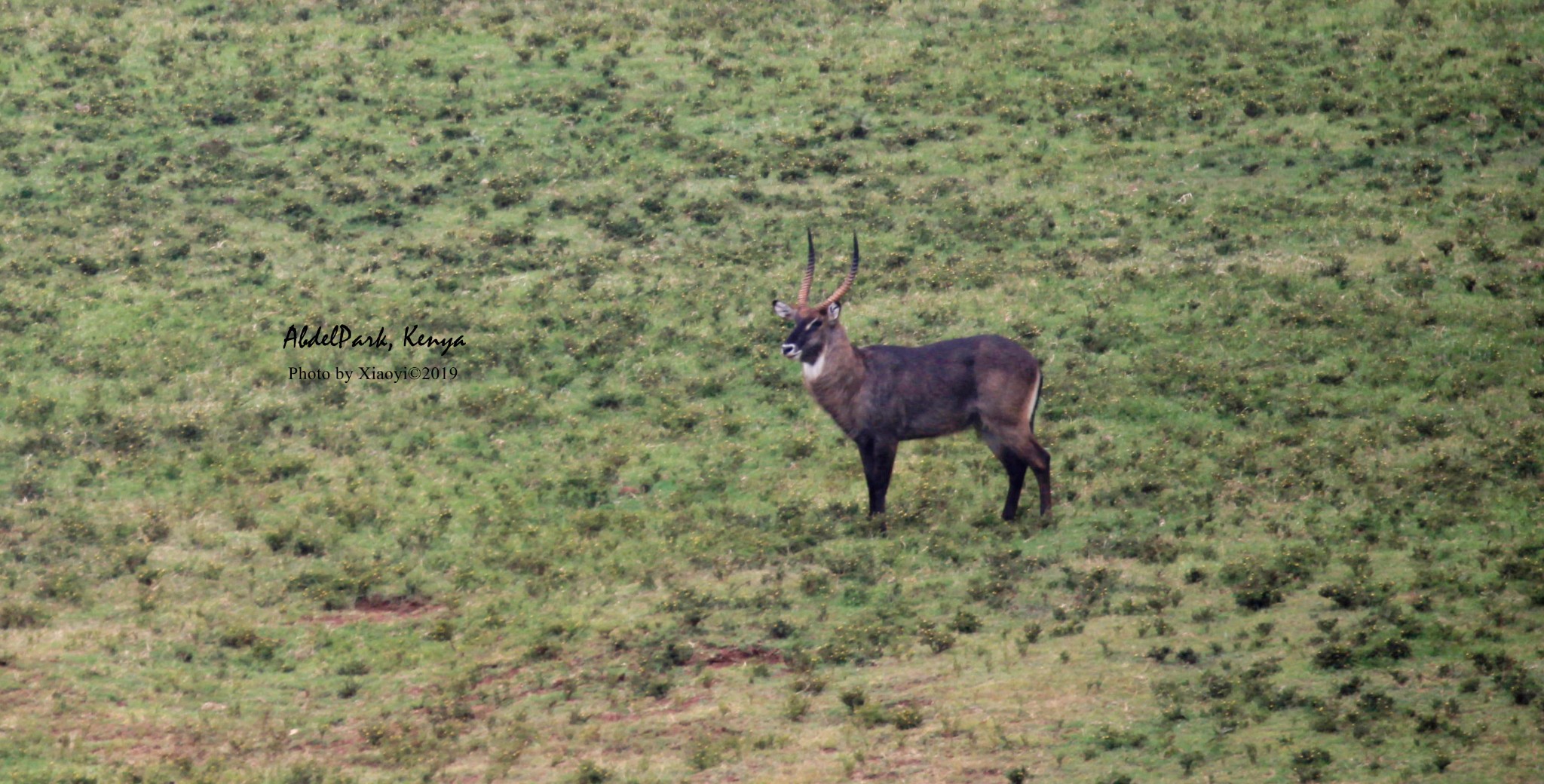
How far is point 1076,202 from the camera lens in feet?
113

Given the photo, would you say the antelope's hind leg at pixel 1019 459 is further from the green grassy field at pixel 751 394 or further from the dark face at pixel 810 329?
the dark face at pixel 810 329

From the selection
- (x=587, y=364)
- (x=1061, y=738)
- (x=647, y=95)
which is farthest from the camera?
(x=647, y=95)

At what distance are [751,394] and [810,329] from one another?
5.22 metres

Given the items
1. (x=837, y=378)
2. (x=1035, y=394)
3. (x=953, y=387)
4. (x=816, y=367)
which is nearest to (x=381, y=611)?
(x=816, y=367)

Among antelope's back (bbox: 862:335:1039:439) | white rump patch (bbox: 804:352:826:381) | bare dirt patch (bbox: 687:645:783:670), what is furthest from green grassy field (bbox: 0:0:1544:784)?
white rump patch (bbox: 804:352:826:381)

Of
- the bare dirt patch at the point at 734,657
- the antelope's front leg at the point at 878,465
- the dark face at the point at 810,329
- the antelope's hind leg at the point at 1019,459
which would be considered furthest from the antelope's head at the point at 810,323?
the bare dirt patch at the point at 734,657

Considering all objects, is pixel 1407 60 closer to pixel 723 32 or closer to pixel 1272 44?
pixel 1272 44

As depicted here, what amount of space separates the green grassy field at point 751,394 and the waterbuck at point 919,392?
97 cm

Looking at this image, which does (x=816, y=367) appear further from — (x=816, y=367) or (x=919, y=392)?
(x=919, y=392)

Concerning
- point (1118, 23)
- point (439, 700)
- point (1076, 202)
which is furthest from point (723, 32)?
point (439, 700)

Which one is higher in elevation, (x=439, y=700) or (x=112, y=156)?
(x=112, y=156)

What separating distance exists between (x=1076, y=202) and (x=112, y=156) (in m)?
23.2

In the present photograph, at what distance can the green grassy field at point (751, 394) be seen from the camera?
57.5 ft

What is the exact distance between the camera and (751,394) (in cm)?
2766
